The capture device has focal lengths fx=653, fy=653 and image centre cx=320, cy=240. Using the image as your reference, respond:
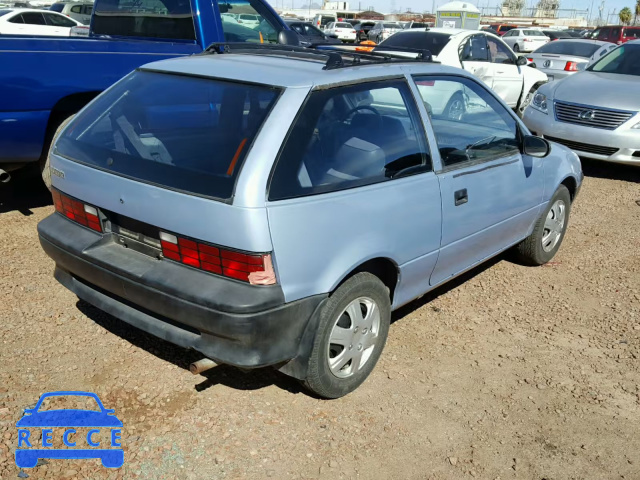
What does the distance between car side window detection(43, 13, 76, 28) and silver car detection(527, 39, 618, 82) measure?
41.6 ft

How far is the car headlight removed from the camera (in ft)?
29.1

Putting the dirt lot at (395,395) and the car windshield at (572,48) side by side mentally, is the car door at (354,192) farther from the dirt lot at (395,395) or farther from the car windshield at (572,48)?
the car windshield at (572,48)

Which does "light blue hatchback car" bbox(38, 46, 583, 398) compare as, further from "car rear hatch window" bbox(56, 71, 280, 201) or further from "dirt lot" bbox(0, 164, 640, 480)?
"dirt lot" bbox(0, 164, 640, 480)

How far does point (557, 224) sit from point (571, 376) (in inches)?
75.3

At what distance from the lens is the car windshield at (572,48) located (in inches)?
605

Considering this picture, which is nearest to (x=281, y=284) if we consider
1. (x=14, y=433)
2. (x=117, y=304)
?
(x=117, y=304)

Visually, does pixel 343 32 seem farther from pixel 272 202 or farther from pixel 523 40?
pixel 272 202

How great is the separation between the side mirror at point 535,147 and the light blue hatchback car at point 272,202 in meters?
0.47

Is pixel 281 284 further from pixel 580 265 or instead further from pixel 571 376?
pixel 580 265

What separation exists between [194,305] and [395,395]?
129 cm

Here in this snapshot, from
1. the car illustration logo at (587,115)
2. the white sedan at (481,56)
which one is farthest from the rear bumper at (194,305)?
the white sedan at (481,56)

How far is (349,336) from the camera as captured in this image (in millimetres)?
3336

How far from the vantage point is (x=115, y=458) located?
2.93m

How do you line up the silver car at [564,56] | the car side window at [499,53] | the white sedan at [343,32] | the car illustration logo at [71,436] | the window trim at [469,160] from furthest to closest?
the white sedan at [343,32] → the silver car at [564,56] → the car side window at [499,53] → the window trim at [469,160] → the car illustration logo at [71,436]
